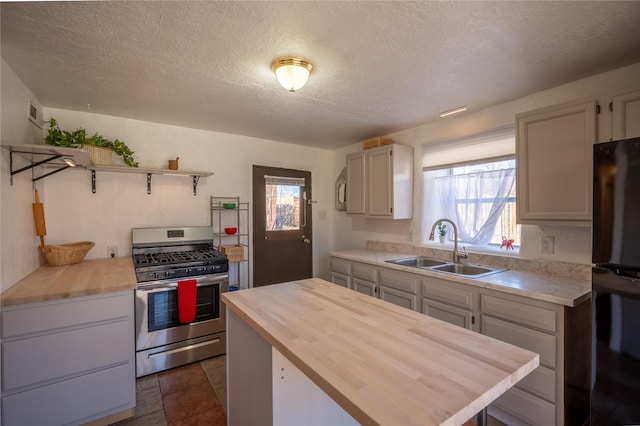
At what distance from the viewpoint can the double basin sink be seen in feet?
8.02

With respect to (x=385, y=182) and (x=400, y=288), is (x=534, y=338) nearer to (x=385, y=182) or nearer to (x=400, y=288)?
(x=400, y=288)

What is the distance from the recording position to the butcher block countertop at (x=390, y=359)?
2.26 feet

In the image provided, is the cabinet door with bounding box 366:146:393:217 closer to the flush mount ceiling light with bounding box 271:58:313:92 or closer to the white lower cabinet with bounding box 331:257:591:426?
the white lower cabinet with bounding box 331:257:591:426

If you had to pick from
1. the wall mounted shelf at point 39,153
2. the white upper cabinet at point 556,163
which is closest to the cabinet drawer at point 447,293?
the white upper cabinet at point 556,163

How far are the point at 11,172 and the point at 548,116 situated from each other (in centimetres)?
345

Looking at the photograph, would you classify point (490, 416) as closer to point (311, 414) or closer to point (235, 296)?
point (311, 414)

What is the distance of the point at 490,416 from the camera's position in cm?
198

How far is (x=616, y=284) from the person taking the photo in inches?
52.3

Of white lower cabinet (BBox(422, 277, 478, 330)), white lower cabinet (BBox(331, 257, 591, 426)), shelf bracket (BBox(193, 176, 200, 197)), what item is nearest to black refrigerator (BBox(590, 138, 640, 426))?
white lower cabinet (BBox(331, 257, 591, 426))

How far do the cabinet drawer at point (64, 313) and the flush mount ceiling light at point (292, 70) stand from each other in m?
1.68

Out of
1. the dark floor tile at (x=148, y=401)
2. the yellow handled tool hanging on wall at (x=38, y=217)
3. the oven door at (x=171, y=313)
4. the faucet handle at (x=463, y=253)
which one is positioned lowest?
the dark floor tile at (x=148, y=401)

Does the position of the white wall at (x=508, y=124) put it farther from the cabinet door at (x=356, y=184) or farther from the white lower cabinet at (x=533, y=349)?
the white lower cabinet at (x=533, y=349)

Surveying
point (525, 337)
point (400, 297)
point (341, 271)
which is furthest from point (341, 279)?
point (525, 337)

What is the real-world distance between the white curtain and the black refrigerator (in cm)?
114
